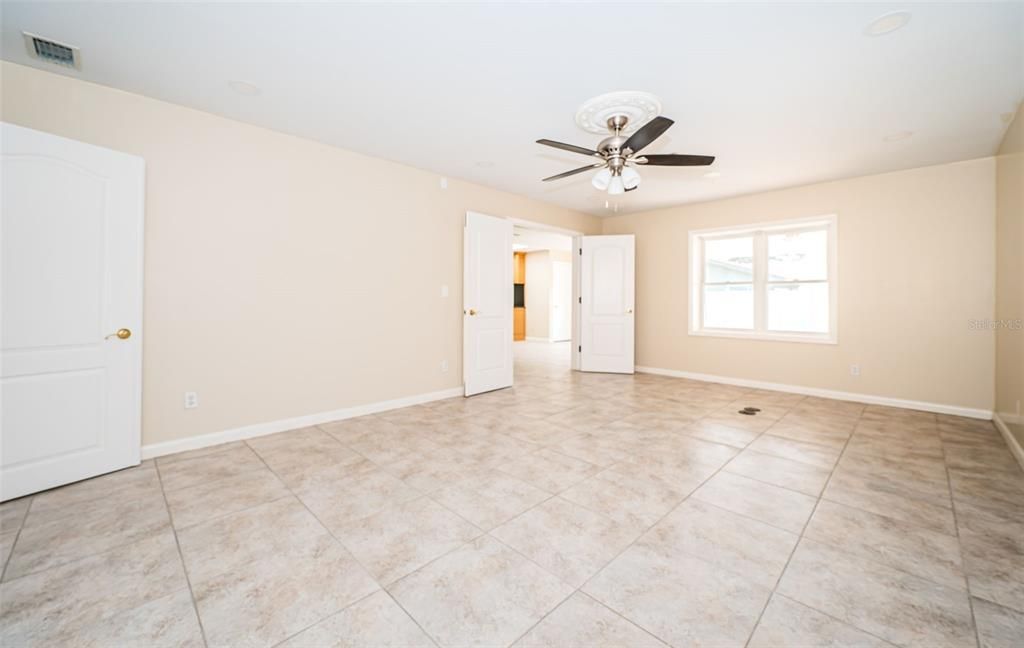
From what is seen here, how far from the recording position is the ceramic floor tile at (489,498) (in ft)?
7.09

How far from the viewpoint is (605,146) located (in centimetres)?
290

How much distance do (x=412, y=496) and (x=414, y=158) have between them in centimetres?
326

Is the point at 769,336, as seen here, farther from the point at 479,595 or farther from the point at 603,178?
the point at 479,595

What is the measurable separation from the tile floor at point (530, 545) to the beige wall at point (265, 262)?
1.96 feet

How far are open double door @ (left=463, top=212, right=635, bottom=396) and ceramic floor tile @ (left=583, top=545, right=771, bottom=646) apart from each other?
335 centimetres

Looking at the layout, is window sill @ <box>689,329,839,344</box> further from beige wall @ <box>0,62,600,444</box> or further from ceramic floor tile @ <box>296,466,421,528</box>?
ceramic floor tile @ <box>296,466,421,528</box>

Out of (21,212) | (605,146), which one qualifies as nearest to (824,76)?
(605,146)

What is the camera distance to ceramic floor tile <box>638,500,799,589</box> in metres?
1.75

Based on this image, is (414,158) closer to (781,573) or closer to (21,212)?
(21,212)

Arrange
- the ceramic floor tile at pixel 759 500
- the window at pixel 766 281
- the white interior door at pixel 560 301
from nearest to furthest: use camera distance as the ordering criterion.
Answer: the ceramic floor tile at pixel 759 500 < the window at pixel 766 281 < the white interior door at pixel 560 301

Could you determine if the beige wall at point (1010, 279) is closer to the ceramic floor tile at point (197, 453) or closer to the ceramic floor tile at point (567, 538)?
the ceramic floor tile at point (567, 538)

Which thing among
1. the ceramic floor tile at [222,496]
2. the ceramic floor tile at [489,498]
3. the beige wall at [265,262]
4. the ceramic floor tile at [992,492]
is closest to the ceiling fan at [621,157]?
the beige wall at [265,262]

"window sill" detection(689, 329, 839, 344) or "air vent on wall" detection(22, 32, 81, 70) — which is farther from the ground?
"air vent on wall" detection(22, 32, 81, 70)

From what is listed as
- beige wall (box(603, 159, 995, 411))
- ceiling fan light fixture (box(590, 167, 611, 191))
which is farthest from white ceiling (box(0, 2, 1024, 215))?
beige wall (box(603, 159, 995, 411))
